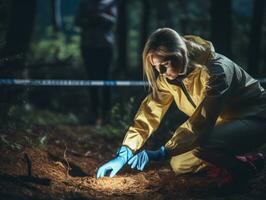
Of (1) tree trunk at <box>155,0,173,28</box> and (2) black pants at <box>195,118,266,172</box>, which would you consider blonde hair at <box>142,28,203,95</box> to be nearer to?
(2) black pants at <box>195,118,266,172</box>

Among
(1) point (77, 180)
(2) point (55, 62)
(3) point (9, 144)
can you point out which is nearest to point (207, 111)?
(1) point (77, 180)

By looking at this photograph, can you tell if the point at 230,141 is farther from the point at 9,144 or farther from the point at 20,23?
the point at 20,23

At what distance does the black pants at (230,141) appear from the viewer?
4.11 meters

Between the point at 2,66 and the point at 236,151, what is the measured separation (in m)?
3.00

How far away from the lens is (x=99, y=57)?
786 cm

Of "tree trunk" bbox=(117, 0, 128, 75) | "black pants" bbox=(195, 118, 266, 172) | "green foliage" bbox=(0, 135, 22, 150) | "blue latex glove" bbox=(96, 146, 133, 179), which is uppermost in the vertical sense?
"black pants" bbox=(195, 118, 266, 172)

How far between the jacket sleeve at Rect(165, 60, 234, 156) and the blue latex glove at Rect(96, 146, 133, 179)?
401 millimetres

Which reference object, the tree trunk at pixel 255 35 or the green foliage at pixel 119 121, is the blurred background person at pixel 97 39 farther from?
the tree trunk at pixel 255 35

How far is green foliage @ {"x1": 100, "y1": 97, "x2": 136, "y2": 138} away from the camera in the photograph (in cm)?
686

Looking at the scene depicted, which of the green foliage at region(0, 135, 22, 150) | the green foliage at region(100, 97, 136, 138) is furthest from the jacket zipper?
the green foliage at region(100, 97, 136, 138)

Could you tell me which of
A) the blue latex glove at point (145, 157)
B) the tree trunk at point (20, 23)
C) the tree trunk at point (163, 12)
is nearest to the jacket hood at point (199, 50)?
the blue latex glove at point (145, 157)

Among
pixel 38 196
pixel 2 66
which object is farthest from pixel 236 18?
pixel 38 196

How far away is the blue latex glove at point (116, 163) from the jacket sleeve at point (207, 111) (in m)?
0.40

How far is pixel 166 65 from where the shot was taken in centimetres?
382
